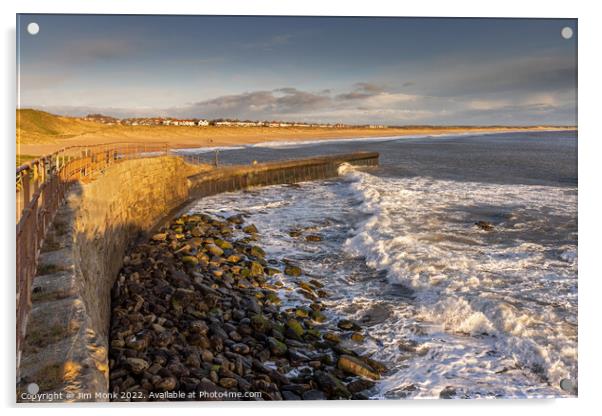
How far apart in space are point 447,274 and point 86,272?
254 inches

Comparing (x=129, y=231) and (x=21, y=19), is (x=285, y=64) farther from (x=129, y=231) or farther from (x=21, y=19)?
(x=129, y=231)

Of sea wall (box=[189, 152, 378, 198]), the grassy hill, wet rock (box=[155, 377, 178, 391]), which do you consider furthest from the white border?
sea wall (box=[189, 152, 378, 198])

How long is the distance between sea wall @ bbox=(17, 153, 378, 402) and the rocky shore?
Answer: 45 centimetres

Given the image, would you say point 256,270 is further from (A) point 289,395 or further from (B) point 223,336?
(A) point 289,395

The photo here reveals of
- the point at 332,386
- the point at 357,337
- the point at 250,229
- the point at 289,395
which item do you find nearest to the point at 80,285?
the point at 289,395

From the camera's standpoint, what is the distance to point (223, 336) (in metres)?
6.74

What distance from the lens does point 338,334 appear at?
724cm

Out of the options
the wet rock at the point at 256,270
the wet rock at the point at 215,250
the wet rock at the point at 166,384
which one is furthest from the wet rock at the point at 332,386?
the wet rock at the point at 215,250

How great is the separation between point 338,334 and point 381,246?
166 inches

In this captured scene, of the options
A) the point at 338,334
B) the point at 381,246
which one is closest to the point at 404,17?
the point at 338,334

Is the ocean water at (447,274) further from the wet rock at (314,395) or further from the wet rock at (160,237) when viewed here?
the wet rock at (160,237)

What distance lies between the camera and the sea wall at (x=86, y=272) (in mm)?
4055

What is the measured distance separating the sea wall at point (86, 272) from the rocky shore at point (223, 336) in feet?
1.48

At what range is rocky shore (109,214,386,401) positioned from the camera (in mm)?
5500
